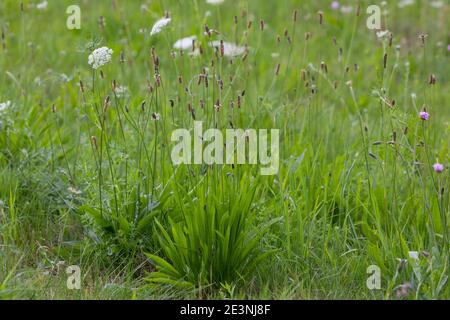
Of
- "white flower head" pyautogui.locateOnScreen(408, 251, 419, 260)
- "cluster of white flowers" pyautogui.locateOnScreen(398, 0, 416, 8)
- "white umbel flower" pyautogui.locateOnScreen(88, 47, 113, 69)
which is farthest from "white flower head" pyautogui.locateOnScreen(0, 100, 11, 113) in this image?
"cluster of white flowers" pyautogui.locateOnScreen(398, 0, 416, 8)

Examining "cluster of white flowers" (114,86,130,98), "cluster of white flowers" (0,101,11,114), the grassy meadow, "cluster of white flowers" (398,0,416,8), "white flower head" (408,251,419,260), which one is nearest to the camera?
"white flower head" (408,251,419,260)

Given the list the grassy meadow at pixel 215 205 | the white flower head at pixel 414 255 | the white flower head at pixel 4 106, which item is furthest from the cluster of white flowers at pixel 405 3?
the white flower head at pixel 414 255

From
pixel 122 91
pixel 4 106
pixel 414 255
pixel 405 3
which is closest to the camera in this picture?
pixel 414 255

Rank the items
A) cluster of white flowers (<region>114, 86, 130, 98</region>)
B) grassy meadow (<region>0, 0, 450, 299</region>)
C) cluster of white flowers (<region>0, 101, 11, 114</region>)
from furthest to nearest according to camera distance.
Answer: cluster of white flowers (<region>114, 86, 130, 98</region>), cluster of white flowers (<region>0, 101, 11, 114</region>), grassy meadow (<region>0, 0, 450, 299</region>)

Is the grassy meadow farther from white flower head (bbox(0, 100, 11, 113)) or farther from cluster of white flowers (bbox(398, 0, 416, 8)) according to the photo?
cluster of white flowers (bbox(398, 0, 416, 8))

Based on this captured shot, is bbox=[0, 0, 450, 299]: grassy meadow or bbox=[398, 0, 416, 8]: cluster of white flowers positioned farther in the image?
bbox=[398, 0, 416, 8]: cluster of white flowers

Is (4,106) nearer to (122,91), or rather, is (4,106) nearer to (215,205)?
(122,91)

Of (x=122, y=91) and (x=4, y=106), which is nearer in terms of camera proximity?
(x=4, y=106)

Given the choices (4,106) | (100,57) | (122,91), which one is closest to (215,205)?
(100,57)

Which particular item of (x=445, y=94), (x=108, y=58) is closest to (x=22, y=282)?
(x=108, y=58)

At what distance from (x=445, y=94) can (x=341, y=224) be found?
6.56 ft

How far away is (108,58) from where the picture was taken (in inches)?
118
